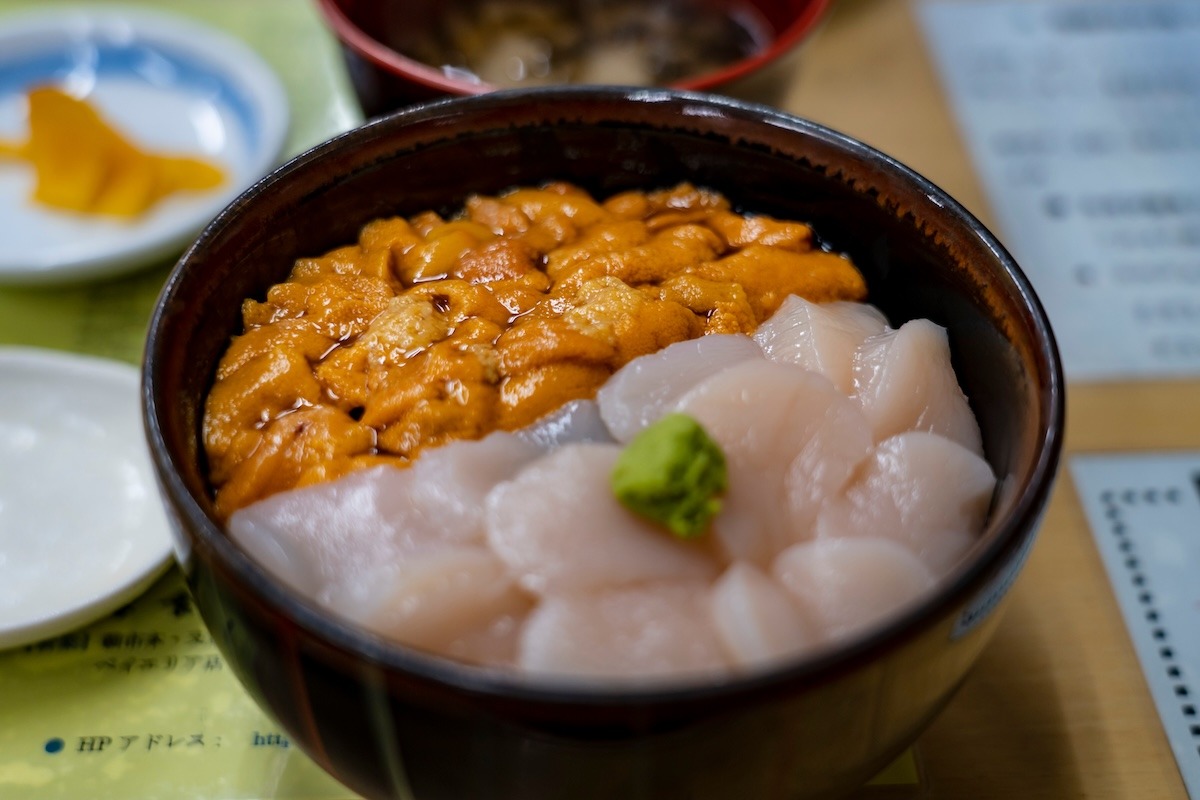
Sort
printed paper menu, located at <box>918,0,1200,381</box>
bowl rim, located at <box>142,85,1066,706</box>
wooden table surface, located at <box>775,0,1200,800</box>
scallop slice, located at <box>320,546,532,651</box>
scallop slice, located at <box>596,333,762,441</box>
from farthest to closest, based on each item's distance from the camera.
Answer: printed paper menu, located at <box>918,0,1200,381</box>
wooden table surface, located at <box>775,0,1200,800</box>
scallop slice, located at <box>596,333,762,441</box>
scallop slice, located at <box>320,546,532,651</box>
bowl rim, located at <box>142,85,1066,706</box>

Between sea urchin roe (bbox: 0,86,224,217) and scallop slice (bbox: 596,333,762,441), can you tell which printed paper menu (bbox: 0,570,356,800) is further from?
sea urchin roe (bbox: 0,86,224,217)

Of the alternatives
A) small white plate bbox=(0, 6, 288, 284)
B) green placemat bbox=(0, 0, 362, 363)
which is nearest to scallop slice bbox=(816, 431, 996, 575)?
green placemat bbox=(0, 0, 362, 363)

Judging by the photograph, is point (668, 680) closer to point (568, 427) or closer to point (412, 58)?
point (568, 427)

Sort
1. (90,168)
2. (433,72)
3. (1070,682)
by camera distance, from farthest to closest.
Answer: (90,168)
(433,72)
(1070,682)

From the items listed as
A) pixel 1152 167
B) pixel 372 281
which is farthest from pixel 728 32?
pixel 372 281

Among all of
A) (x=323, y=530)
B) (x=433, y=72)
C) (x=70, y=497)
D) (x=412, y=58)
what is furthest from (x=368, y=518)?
(x=412, y=58)
